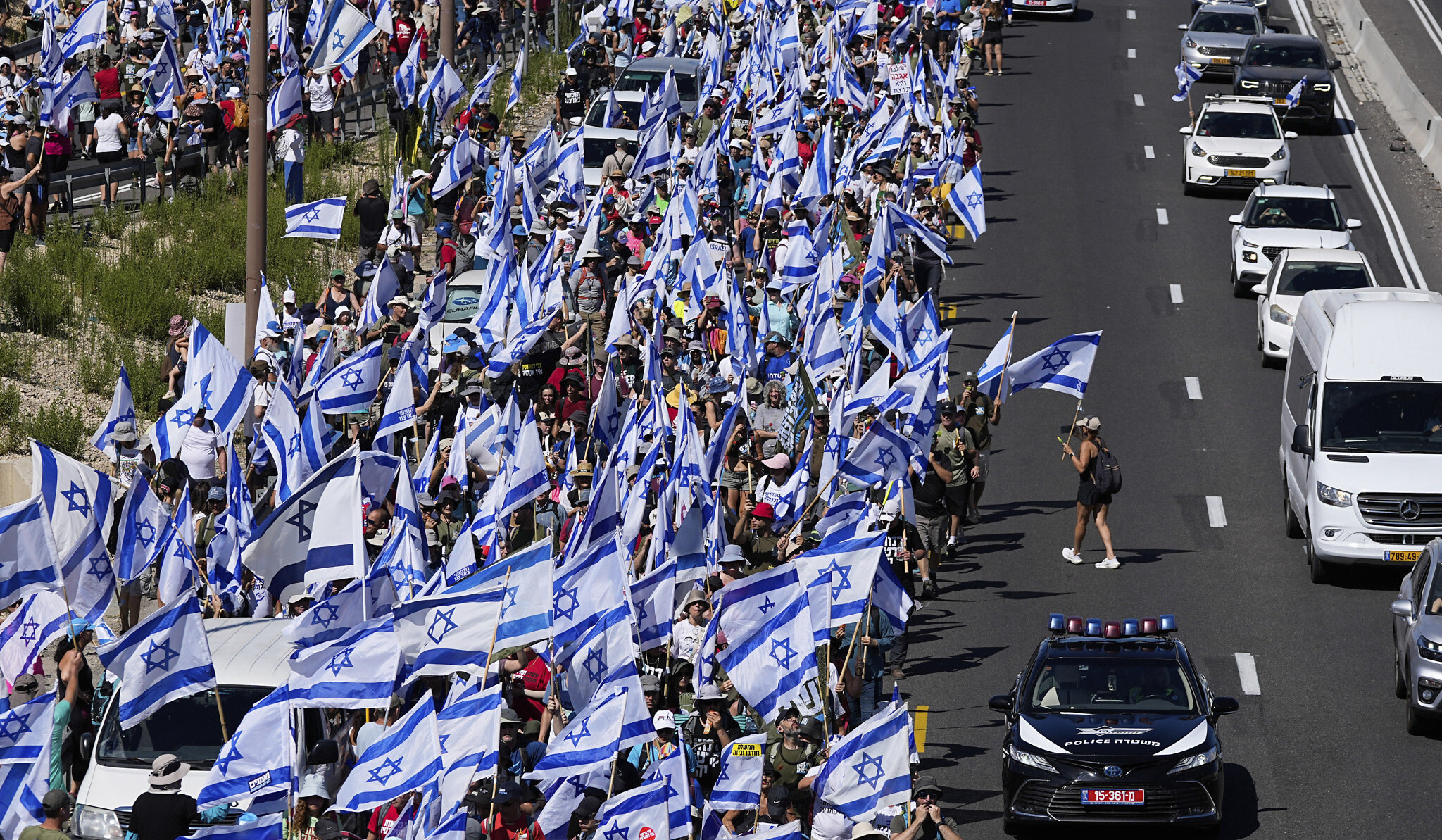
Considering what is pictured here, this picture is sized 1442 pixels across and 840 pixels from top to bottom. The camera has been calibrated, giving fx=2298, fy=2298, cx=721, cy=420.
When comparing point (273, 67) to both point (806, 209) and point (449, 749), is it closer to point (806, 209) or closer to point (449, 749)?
point (806, 209)

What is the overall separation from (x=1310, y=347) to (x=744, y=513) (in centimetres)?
697

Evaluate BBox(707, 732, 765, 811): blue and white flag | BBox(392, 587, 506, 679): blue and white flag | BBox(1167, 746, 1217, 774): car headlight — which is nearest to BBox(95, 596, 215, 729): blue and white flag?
BBox(392, 587, 506, 679): blue and white flag

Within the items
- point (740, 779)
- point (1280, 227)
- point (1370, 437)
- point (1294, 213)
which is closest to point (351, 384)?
point (740, 779)

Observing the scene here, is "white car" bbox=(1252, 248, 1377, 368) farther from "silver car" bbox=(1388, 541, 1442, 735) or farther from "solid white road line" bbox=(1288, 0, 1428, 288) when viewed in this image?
"silver car" bbox=(1388, 541, 1442, 735)

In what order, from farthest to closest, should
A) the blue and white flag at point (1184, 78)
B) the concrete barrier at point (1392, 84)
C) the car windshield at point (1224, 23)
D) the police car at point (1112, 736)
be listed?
1. the car windshield at point (1224, 23)
2. the blue and white flag at point (1184, 78)
3. the concrete barrier at point (1392, 84)
4. the police car at point (1112, 736)

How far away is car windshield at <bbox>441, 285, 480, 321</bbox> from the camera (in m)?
28.4

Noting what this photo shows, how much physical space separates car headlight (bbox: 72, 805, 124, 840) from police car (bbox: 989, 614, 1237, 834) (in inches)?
247

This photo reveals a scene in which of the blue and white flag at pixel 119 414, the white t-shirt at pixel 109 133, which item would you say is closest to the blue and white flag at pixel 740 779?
the blue and white flag at pixel 119 414

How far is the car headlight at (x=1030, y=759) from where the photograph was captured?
16547 millimetres

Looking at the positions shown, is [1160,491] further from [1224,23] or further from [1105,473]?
[1224,23]

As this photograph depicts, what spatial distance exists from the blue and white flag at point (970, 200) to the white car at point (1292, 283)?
4.03 m

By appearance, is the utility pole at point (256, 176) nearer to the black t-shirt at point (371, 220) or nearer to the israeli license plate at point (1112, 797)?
the black t-shirt at point (371, 220)

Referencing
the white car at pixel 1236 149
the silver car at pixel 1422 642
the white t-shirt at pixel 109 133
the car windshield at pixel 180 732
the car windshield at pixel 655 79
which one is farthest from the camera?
the car windshield at pixel 655 79

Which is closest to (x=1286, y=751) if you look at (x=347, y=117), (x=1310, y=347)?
(x=1310, y=347)
